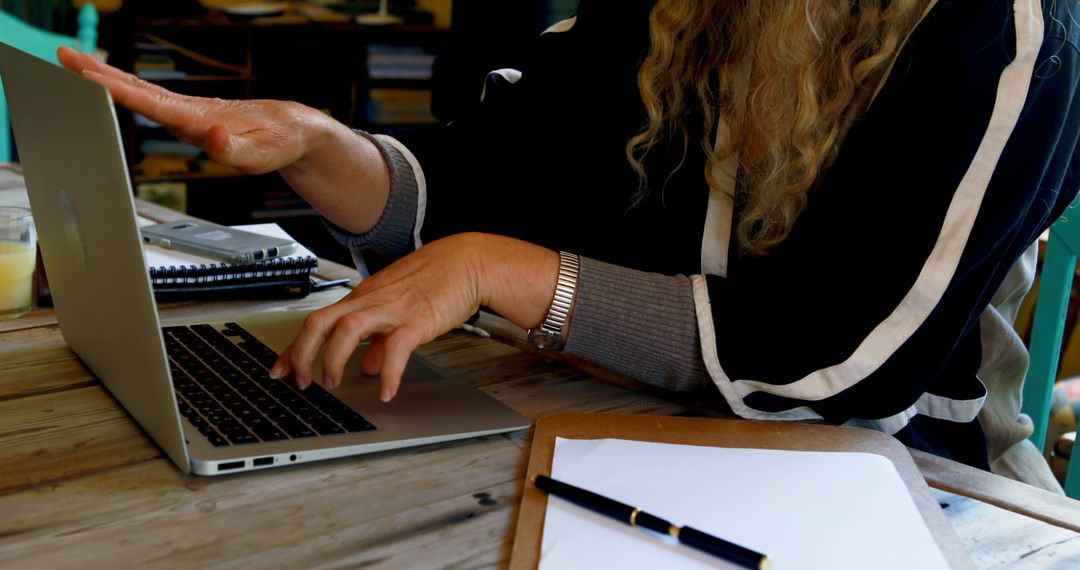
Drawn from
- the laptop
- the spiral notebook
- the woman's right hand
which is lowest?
the spiral notebook

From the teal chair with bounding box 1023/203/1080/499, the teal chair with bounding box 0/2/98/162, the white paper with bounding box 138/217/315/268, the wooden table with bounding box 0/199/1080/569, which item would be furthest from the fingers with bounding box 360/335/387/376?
the teal chair with bounding box 0/2/98/162

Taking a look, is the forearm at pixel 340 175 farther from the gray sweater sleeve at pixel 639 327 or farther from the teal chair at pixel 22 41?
the teal chair at pixel 22 41

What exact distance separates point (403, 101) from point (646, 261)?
2.84 meters

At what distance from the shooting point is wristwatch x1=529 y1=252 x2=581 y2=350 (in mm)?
919

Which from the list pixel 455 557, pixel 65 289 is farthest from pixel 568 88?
pixel 455 557

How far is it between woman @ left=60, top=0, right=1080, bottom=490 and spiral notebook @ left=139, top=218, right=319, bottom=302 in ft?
0.28

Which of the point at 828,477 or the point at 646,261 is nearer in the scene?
the point at 828,477

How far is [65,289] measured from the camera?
889mm

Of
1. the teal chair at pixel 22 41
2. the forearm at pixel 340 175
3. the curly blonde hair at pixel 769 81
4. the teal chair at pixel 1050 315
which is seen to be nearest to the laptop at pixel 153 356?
the forearm at pixel 340 175

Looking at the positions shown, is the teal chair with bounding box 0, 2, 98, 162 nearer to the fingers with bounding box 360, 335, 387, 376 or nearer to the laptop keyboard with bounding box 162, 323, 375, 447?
the laptop keyboard with bounding box 162, 323, 375, 447

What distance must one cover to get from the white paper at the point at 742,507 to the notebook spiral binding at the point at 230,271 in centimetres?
48

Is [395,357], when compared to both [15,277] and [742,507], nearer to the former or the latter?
[742,507]

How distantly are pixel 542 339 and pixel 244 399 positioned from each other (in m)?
0.28

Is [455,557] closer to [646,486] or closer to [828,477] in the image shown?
[646,486]
